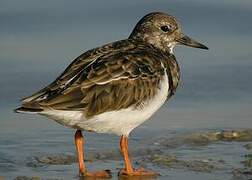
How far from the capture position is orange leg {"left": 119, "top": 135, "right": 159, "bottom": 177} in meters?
6.23

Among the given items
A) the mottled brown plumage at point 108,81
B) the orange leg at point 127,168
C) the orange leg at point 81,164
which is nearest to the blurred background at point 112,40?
the orange leg at point 81,164

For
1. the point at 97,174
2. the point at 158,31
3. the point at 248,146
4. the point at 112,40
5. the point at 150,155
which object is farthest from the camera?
the point at 112,40

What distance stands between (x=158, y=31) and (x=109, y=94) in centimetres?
105

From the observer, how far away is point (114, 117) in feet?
20.4

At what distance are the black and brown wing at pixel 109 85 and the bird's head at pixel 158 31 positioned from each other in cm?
54

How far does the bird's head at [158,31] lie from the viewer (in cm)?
702

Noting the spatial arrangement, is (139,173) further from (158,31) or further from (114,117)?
(158,31)

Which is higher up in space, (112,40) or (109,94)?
(112,40)

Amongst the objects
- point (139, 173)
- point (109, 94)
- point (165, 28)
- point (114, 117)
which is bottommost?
point (139, 173)

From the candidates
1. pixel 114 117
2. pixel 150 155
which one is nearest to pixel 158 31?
pixel 150 155

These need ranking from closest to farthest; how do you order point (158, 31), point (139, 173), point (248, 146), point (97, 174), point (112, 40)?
point (97, 174) → point (139, 173) → point (248, 146) → point (158, 31) → point (112, 40)

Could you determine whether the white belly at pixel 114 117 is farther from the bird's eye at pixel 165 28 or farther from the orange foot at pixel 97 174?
the bird's eye at pixel 165 28

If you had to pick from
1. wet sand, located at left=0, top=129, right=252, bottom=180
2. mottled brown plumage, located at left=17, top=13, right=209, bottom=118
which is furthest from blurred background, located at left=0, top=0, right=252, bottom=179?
mottled brown plumage, located at left=17, top=13, right=209, bottom=118

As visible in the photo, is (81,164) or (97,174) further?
(81,164)
